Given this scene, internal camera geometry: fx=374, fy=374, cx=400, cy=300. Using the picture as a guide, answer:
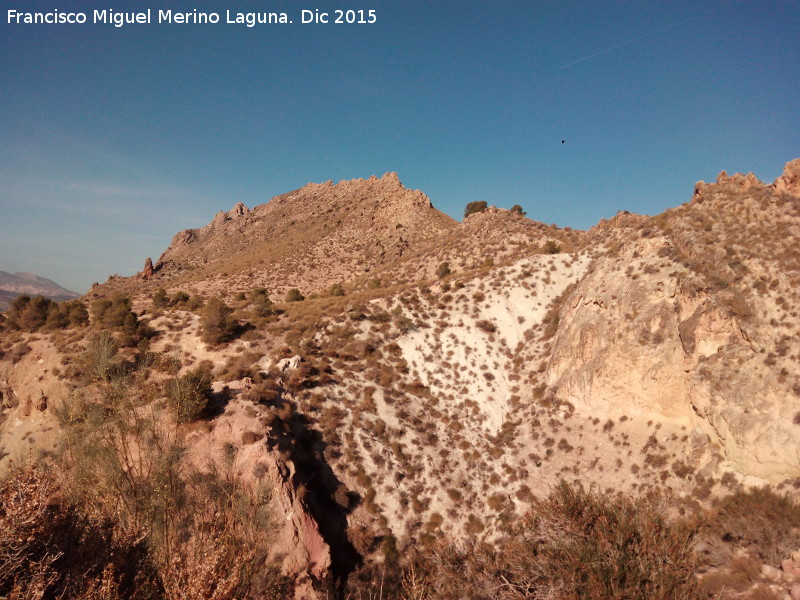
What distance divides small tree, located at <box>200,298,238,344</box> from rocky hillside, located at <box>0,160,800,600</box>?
0.14 metres

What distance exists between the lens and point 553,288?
31578 millimetres

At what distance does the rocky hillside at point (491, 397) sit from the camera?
15109mm

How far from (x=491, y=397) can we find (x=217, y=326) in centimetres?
1915

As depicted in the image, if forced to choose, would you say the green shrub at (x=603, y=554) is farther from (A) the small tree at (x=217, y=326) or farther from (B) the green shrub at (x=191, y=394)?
(A) the small tree at (x=217, y=326)

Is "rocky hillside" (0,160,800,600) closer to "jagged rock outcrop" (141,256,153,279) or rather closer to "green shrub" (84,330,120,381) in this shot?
"green shrub" (84,330,120,381)

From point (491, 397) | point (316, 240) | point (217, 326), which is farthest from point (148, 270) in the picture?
point (491, 397)

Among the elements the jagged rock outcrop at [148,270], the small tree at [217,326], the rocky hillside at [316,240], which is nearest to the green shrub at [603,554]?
the small tree at [217,326]

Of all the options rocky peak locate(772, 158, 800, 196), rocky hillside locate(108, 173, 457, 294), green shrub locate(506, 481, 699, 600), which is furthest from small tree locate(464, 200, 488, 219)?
green shrub locate(506, 481, 699, 600)

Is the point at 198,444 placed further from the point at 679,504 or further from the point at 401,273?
the point at 401,273

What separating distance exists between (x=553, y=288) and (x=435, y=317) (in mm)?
10528

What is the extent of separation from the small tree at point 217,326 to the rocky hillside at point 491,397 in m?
0.14

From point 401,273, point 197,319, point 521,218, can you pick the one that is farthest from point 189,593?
point 521,218

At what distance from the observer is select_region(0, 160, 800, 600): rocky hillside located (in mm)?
15109

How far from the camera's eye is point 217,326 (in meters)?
25.2
